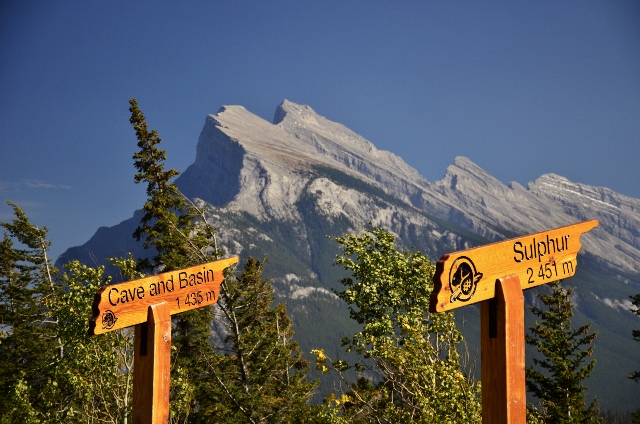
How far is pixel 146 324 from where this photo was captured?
5.73 m

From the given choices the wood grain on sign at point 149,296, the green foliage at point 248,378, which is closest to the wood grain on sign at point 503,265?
the wood grain on sign at point 149,296

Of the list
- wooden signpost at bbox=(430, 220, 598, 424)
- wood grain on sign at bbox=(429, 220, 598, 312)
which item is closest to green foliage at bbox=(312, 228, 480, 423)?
wood grain on sign at bbox=(429, 220, 598, 312)

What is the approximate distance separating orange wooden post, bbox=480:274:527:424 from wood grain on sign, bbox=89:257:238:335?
2.58m

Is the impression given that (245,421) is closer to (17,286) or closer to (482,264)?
(17,286)

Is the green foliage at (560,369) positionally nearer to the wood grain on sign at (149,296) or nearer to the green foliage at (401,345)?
the green foliage at (401,345)

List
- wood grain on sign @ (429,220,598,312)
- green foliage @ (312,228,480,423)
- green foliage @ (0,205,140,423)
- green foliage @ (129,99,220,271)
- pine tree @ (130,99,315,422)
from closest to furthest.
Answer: wood grain on sign @ (429,220,598,312) < green foliage @ (312,228,480,423) < green foliage @ (0,205,140,423) < pine tree @ (130,99,315,422) < green foliage @ (129,99,220,271)

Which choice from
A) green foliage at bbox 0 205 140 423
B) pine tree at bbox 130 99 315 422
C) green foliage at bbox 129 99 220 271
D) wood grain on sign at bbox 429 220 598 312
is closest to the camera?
wood grain on sign at bbox 429 220 598 312

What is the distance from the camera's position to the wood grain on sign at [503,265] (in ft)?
13.4

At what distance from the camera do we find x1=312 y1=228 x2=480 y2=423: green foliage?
404 inches

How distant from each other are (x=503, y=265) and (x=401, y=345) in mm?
12442

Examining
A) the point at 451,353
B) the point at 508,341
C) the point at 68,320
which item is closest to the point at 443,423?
the point at 451,353

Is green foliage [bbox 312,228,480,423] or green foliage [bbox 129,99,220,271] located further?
green foliage [bbox 129,99,220,271]

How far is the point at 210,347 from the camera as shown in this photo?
24.0 meters

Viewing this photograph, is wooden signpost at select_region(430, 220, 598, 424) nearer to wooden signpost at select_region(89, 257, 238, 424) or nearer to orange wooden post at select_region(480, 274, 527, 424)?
orange wooden post at select_region(480, 274, 527, 424)
